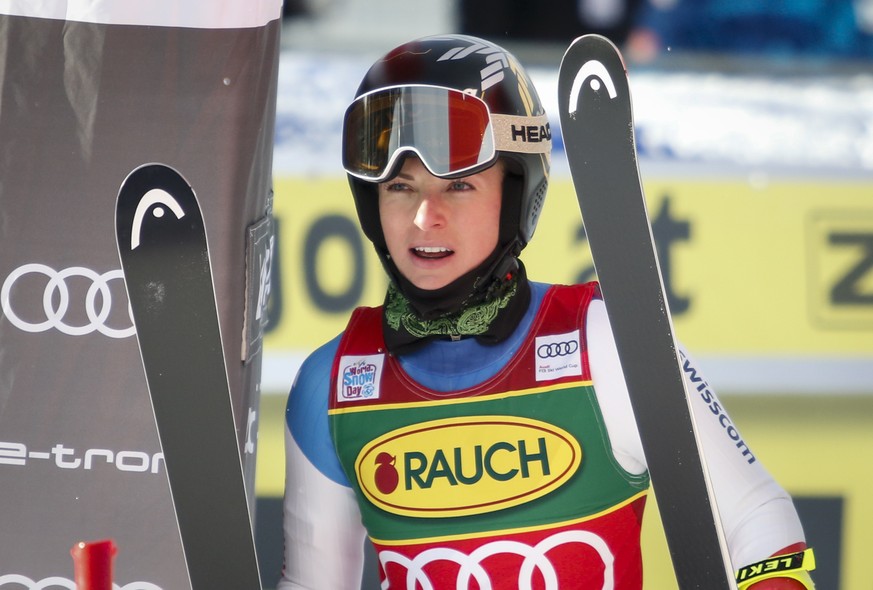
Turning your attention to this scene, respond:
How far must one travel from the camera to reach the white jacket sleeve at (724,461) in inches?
77.5

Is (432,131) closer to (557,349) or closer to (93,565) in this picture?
(557,349)

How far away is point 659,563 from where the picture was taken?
350cm

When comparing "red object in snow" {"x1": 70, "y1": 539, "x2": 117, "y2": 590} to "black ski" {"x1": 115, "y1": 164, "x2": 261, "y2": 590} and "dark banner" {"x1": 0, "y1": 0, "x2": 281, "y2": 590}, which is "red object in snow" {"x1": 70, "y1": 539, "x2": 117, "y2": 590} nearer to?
"black ski" {"x1": 115, "y1": 164, "x2": 261, "y2": 590}

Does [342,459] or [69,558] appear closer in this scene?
[69,558]

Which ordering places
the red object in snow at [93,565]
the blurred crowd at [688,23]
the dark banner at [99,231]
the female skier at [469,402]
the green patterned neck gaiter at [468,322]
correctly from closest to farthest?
the red object in snow at [93,565], the dark banner at [99,231], the female skier at [469,402], the green patterned neck gaiter at [468,322], the blurred crowd at [688,23]

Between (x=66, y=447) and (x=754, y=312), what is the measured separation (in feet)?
7.39

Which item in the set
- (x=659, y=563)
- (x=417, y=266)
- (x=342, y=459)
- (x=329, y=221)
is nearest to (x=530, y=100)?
(x=417, y=266)

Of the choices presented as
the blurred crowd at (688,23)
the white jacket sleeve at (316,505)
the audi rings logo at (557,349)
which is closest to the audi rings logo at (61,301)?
the white jacket sleeve at (316,505)

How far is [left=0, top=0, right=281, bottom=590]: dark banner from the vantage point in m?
1.96

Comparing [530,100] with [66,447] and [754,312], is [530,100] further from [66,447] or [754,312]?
[754,312]

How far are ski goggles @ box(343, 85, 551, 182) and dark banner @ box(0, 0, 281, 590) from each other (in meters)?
0.19

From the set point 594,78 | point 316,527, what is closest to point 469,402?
point 316,527

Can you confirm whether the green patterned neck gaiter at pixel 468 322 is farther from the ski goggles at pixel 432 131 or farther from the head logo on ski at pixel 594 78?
the head logo on ski at pixel 594 78

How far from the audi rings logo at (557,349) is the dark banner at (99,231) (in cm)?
52
